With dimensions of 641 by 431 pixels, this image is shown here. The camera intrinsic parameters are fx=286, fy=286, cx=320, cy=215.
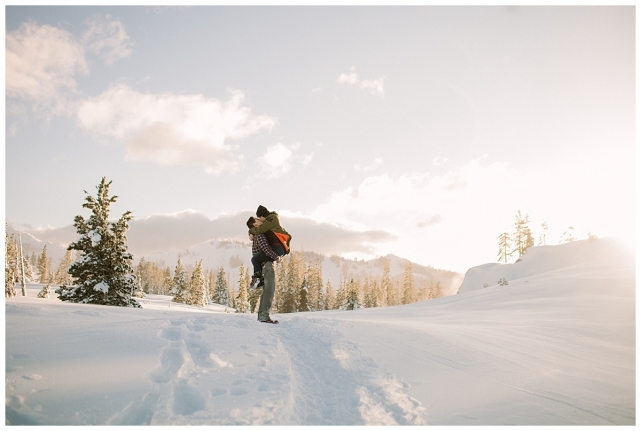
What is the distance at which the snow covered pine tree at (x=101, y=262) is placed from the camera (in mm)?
15672

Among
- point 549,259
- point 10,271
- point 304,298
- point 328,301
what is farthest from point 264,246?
point 328,301

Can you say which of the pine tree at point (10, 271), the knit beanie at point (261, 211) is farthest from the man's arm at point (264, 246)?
the pine tree at point (10, 271)

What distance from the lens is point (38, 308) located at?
4676 mm

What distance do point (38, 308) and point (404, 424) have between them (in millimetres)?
5779

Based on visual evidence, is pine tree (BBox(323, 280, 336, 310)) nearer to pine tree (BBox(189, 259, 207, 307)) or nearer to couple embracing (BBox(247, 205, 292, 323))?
pine tree (BBox(189, 259, 207, 307))

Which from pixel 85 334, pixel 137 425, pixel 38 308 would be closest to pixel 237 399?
pixel 137 425

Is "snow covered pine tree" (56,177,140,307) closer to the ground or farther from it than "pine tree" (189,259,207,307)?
farther from it

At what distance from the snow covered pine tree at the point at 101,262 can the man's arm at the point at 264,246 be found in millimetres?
13876

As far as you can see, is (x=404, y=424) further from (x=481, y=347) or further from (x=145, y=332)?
(x=145, y=332)

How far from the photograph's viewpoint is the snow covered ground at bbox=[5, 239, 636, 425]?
9.09 ft

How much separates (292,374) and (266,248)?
3289mm

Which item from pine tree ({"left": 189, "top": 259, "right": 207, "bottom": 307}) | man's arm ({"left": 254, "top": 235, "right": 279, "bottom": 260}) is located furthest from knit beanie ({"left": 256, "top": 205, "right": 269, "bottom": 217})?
pine tree ({"left": 189, "top": 259, "right": 207, "bottom": 307})

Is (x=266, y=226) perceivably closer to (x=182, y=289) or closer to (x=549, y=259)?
(x=549, y=259)

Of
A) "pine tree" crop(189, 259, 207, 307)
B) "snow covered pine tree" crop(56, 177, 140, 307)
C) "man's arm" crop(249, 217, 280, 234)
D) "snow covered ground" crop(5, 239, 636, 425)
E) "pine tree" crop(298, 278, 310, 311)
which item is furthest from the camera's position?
"pine tree" crop(189, 259, 207, 307)
